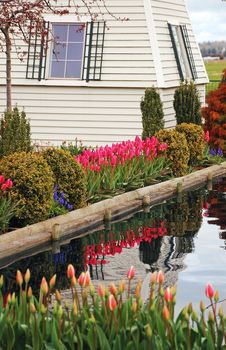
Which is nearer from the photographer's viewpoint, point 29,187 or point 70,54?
point 29,187

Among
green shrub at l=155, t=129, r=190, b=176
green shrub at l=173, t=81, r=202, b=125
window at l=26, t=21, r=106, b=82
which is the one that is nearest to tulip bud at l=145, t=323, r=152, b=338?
green shrub at l=155, t=129, r=190, b=176

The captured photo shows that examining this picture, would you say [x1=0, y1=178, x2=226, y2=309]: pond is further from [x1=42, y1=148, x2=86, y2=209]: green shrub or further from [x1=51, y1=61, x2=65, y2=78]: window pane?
[x1=51, y1=61, x2=65, y2=78]: window pane

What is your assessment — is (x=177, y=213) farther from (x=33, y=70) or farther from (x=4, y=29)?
(x=33, y=70)

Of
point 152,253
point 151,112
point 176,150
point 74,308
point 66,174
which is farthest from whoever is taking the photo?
point 151,112

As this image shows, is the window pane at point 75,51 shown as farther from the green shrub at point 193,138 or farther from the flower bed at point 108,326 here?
the flower bed at point 108,326

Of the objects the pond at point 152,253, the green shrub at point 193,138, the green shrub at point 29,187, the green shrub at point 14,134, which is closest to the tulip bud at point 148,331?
the pond at point 152,253

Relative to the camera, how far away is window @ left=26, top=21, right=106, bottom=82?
28344mm

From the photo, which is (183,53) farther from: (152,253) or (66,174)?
(152,253)

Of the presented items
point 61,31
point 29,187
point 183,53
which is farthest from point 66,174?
point 183,53

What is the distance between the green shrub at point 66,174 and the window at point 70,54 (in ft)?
37.0

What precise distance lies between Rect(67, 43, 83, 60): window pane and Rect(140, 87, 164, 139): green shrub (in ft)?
11.8

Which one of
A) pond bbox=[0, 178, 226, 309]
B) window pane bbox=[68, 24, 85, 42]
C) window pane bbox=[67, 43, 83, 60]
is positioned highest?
window pane bbox=[68, 24, 85, 42]

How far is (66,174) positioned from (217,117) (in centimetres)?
1098

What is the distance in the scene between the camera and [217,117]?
89.8ft
